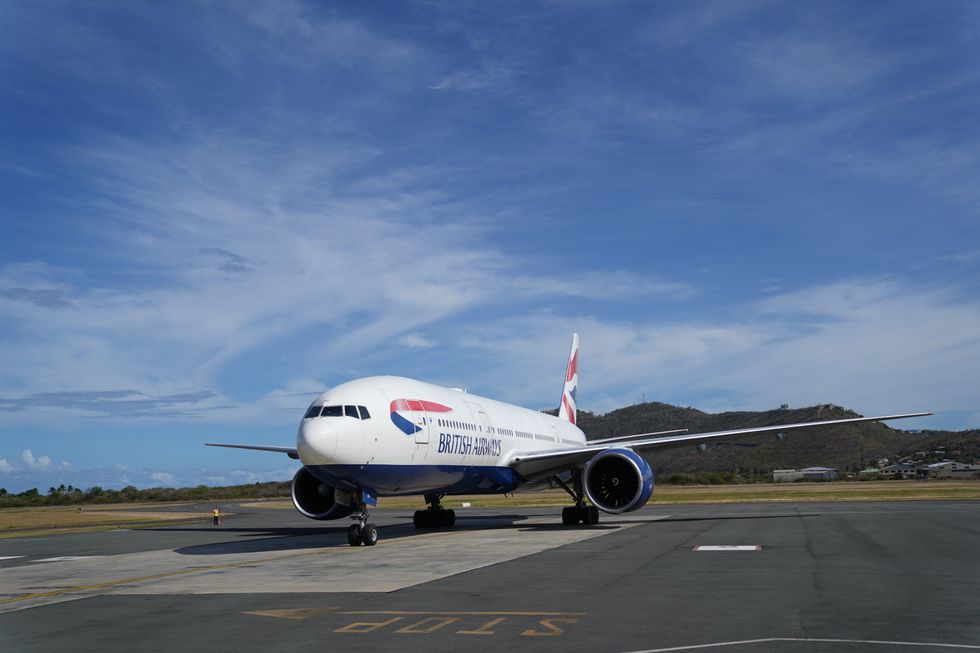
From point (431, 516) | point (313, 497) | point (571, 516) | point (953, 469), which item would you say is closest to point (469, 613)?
point (313, 497)

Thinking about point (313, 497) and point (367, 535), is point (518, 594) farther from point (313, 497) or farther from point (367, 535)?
point (313, 497)

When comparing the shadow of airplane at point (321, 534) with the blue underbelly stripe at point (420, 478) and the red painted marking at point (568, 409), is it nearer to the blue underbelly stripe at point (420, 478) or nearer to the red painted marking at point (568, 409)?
the blue underbelly stripe at point (420, 478)

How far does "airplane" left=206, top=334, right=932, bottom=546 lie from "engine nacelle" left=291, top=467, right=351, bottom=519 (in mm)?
30

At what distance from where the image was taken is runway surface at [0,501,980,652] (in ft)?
27.0

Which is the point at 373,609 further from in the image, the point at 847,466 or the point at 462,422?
the point at 847,466

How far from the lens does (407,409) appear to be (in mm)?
22375

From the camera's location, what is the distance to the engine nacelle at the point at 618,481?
25.8 metres

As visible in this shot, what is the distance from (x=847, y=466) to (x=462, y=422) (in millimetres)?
121582

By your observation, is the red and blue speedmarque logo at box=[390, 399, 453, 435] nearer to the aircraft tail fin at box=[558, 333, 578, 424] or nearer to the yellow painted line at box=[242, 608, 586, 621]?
the yellow painted line at box=[242, 608, 586, 621]

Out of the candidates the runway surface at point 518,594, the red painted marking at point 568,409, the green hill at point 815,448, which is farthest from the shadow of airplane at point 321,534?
the green hill at point 815,448

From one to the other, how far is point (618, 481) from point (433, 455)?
7.26 metres

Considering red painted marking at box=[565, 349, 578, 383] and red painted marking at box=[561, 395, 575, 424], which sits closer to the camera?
red painted marking at box=[561, 395, 575, 424]

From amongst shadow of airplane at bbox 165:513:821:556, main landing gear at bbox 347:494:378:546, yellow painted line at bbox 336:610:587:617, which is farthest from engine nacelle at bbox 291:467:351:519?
yellow painted line at bbox 336:610:587:617

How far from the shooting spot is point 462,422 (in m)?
25.7
